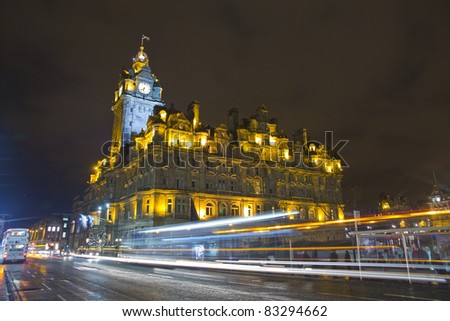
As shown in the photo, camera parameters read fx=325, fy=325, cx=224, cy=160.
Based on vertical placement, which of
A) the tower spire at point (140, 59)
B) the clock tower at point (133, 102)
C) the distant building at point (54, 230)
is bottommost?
the distant building at point (54, 230)

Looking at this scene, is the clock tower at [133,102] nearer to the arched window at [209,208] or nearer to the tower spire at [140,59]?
the tower spire at [140,59]

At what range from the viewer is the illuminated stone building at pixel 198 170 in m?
52.4

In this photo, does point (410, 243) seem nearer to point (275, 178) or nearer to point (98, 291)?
point (98, 291)

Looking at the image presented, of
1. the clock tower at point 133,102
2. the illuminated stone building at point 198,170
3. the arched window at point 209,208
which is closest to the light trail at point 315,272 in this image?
the illuminated stone building at point 198,170

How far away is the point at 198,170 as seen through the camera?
55000mm

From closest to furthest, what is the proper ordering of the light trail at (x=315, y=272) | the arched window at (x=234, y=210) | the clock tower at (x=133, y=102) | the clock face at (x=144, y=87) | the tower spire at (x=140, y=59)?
the light trail at (x=315, y=272)
the arched window at (x=234, y=210)
the clock tower at (x=133, y=102)
the clock face at (x=144, y=87)
the tower spire at (x=140, y=59)

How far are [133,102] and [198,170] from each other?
96.7 feet

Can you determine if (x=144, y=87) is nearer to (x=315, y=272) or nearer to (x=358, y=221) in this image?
(x=315, y=272)

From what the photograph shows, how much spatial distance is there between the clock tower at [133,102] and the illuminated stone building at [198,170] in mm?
228

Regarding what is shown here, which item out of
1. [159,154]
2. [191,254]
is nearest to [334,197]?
[159,154]

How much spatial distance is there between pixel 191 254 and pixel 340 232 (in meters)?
14.2

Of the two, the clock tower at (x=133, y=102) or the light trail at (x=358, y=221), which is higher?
the clock tower at (x=133, y=102)

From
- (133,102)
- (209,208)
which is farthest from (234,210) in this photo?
(133,102)

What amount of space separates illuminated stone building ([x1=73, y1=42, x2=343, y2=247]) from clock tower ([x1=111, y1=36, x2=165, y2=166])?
0.75ft
